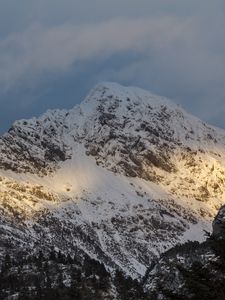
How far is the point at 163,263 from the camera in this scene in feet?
603

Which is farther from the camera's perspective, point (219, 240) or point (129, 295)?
point (129, 295)

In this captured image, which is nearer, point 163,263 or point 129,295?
point 129,295

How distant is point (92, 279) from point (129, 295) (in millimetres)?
18898

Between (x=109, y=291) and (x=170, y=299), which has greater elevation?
(x=109, y=291)

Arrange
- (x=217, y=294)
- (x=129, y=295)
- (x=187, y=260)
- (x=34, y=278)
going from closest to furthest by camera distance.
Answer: (x=217, y=294) → (x=129, y=295) → (x=187, y=260) → (x=34, y=278)

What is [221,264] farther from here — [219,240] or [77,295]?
[77,295]

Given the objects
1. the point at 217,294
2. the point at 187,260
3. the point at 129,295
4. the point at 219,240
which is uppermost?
the point at 187,260

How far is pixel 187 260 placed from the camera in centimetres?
17788

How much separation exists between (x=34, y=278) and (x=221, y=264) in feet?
570

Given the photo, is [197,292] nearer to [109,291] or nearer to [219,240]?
[219,240]

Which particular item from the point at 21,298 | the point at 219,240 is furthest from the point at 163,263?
the point at 219,240

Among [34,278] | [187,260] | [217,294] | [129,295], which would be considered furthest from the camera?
[34,278]

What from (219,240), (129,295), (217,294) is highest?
(129,295)

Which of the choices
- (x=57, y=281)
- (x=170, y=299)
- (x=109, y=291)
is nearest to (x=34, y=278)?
(x=57, y=281)
